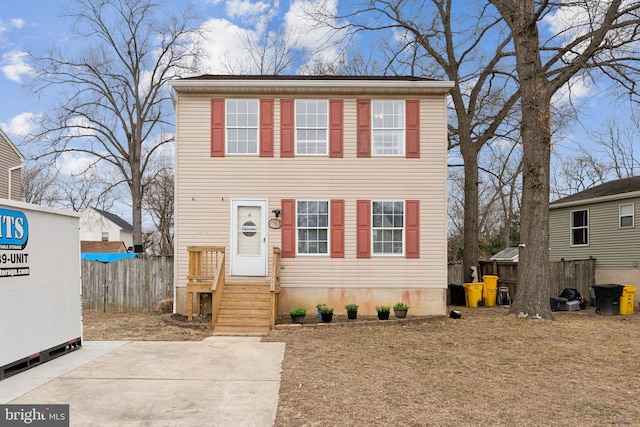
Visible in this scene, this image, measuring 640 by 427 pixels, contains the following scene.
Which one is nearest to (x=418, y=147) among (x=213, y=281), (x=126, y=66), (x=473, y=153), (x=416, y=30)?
(x=213, y=281)

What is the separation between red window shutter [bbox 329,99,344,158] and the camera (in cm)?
1134

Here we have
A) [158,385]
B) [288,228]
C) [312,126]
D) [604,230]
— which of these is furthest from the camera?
[604,230]

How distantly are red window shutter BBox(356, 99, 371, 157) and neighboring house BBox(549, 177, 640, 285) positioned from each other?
942 centimetres

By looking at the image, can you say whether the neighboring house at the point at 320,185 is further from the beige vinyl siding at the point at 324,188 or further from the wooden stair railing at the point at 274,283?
the wooden stair railing at the point at 274,283

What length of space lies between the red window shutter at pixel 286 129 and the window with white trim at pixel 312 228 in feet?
4.22

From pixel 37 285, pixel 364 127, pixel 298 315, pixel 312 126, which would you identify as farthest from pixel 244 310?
pixel 364 127

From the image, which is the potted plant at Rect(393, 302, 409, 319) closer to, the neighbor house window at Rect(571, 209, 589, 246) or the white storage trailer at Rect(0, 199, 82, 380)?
the white storage trailer at Rect(0, 199, 82, 380)

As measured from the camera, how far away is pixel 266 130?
37.0 ft

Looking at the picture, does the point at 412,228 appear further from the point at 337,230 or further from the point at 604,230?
the point at 604,230

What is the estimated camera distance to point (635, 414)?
4.60 metres

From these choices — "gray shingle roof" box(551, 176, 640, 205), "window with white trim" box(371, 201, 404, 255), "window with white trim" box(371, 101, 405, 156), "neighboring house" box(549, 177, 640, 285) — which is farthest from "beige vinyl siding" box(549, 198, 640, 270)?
"window with white trim" box(371, 101, 405, 156)

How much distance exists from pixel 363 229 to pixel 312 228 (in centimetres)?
125

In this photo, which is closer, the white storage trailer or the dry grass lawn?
the dry grass lawn

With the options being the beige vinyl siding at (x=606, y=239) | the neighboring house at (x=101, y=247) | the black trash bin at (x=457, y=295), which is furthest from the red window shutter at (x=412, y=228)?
the neighboring house at (x=101, y=247)
